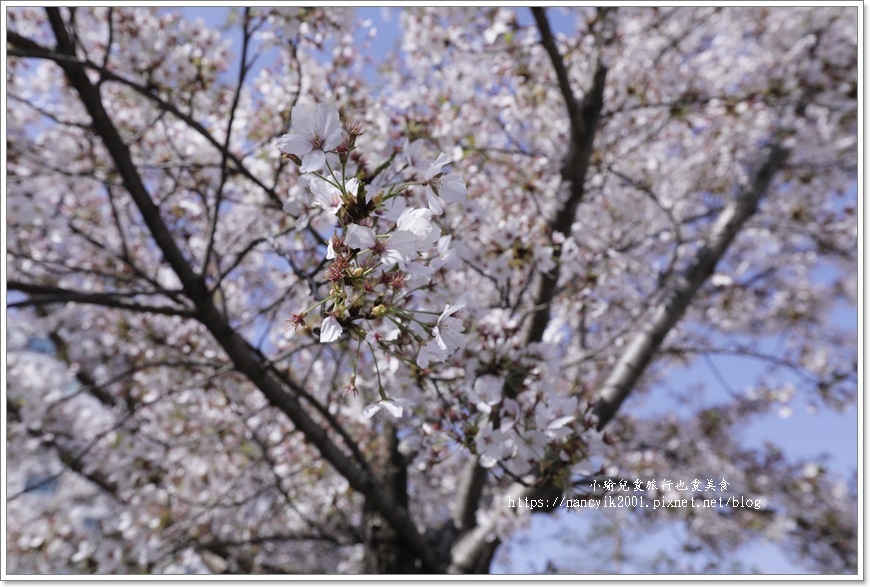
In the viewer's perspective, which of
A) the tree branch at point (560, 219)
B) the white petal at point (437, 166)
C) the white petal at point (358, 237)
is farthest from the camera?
the tree branch at point (560, 219)

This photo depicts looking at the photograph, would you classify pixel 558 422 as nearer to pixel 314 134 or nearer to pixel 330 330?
pixel 330 330

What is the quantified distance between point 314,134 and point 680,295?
294cm

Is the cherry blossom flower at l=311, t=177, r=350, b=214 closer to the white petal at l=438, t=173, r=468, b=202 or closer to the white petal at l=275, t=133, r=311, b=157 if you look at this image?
the white petal at l=275, t=133, r=311, b=157

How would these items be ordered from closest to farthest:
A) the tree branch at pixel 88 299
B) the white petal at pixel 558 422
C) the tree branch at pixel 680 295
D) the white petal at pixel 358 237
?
the white petal at pixel 358 237, the white petal at pixel 558 422, the tree branch at pixel 88 299, the tree branch at pixel 680 295

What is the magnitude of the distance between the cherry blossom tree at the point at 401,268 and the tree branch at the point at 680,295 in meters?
0.02

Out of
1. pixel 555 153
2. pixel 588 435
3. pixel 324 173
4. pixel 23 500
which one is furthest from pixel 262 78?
pixel 23 500

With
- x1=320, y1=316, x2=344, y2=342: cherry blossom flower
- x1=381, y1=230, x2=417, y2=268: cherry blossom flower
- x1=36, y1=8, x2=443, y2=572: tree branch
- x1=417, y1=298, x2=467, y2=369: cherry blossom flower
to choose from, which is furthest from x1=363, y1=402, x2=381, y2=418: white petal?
x1=36, y1=8, x2=443, y2=572: tree branch

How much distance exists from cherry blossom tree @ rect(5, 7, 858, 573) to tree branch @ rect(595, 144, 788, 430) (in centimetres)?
2

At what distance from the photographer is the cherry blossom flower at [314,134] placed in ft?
3.49

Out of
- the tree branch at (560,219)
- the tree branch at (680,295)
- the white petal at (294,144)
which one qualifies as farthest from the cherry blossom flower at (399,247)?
the tree branch at (680,295)

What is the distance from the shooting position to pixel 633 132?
13.2ft

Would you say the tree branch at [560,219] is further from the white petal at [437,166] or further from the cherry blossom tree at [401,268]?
the white petal at [437,166]

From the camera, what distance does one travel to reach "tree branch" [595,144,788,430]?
3.00m
